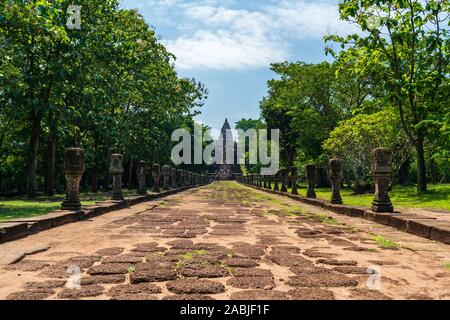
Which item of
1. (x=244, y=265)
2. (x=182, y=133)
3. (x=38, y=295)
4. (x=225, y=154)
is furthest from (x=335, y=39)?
(x=225, y=154)

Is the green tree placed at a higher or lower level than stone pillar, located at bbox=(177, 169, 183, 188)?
higher

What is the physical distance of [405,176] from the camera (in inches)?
1164

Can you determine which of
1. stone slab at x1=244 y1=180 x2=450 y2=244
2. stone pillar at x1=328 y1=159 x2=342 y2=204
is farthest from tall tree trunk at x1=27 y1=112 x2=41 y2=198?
stone slab at x1=244 y1=180 x2=450 y2=244

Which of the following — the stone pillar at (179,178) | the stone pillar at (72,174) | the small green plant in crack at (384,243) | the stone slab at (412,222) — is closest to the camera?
the small green plant in crack at (384,243)

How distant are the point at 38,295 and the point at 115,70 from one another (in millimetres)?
19258

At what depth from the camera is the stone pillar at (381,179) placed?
29.1 feet

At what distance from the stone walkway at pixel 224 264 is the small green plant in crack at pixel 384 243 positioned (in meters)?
0.03

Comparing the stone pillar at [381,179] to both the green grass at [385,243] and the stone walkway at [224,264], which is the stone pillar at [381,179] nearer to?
the stone walkway at [224,264]

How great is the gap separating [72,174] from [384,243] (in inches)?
264

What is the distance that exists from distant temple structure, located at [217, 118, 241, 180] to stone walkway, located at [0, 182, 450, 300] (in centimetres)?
11075

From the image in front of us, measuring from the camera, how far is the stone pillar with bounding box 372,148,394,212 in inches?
349

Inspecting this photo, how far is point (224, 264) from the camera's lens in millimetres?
4230
